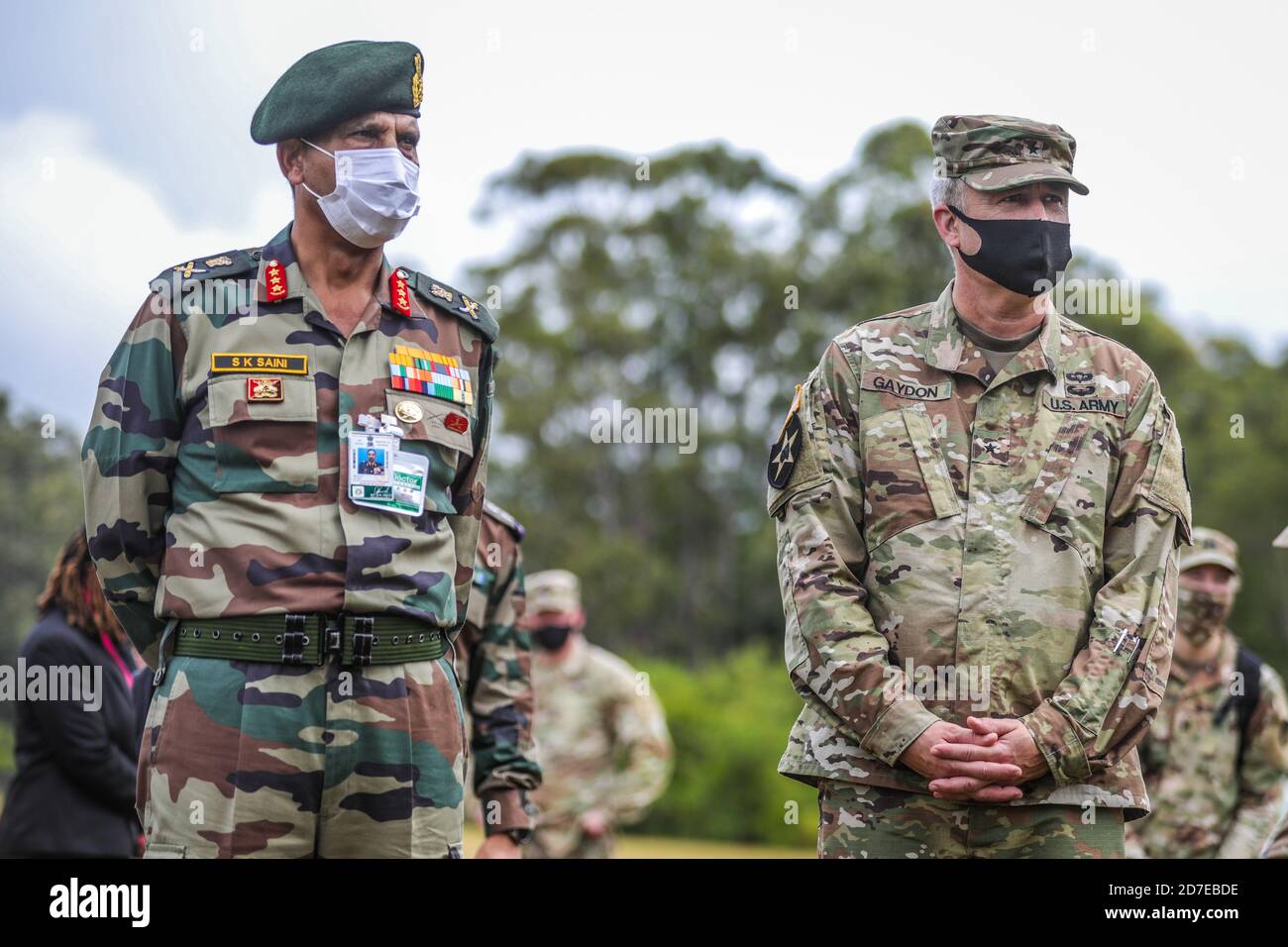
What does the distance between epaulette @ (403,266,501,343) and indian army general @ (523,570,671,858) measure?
5341 millimetres

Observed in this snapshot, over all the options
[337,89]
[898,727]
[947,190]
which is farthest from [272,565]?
[947,190]

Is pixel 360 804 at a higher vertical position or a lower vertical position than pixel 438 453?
lower

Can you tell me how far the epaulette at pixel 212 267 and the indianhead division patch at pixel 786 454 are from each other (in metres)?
1.46

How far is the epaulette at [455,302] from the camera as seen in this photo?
445cm

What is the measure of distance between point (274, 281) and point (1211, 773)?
5330 mm

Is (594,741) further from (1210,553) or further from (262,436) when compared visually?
(262,436)

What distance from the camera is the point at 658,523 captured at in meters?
35.9

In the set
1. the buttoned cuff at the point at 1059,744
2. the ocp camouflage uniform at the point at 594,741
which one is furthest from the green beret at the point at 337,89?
the ocp camouflage uniform at the point at 594,741

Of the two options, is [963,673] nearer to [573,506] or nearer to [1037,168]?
[1037,168]

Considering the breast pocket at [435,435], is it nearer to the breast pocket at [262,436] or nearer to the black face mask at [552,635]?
the breast pocket at [262,436]

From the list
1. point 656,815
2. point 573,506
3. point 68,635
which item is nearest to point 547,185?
point 573,506

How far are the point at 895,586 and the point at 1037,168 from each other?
118cm

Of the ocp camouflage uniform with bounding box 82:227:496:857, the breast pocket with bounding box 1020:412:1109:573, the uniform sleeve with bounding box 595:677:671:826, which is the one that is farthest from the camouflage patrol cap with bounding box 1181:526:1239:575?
the ocp camouflage uniform with bounding box 82:227:496:857

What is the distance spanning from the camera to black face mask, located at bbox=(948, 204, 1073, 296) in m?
4.45
